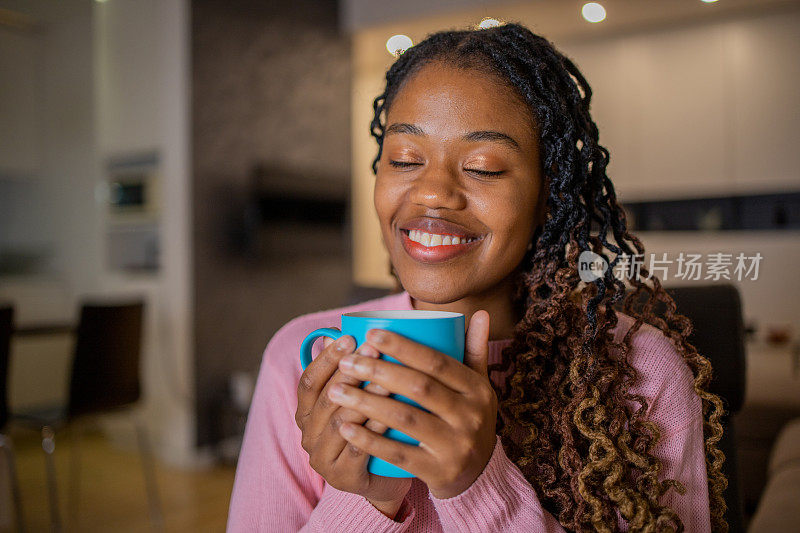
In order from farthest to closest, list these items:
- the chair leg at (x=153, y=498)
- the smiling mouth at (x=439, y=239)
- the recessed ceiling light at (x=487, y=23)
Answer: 1. the chair leg at (x=153, y=498)
2. the recessed ceiling light at (x=487, y=23)
3. the smiling mouth at (x=439, y=239)

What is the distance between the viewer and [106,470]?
3.20m

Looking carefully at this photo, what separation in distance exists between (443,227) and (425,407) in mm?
272

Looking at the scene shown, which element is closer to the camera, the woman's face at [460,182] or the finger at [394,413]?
the finger at [394,413]

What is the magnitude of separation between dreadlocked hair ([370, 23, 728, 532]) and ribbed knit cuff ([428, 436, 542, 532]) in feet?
0.35

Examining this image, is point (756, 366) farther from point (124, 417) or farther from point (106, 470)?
point (124, 417)

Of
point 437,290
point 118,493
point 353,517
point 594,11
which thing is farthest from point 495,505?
point 594,11

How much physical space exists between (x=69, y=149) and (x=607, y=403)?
4558mm

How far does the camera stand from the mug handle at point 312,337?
57cm

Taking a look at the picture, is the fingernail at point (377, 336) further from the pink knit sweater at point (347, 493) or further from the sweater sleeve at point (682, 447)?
the sweater sleeve at point (682, 447)

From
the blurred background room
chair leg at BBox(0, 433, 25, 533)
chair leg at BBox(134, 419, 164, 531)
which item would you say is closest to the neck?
the blurred background room

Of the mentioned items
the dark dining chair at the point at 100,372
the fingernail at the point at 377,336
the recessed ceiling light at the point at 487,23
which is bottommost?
the dark dining chair at the point at 100,372

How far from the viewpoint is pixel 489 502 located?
60 cm

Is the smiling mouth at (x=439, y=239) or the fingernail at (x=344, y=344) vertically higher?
the smiling mouth at (x=439, y=239)

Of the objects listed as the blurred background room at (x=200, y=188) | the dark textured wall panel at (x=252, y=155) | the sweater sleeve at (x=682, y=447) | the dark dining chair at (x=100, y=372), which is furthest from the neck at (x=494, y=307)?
the dark textured wall panel at (x=252, y=155)
